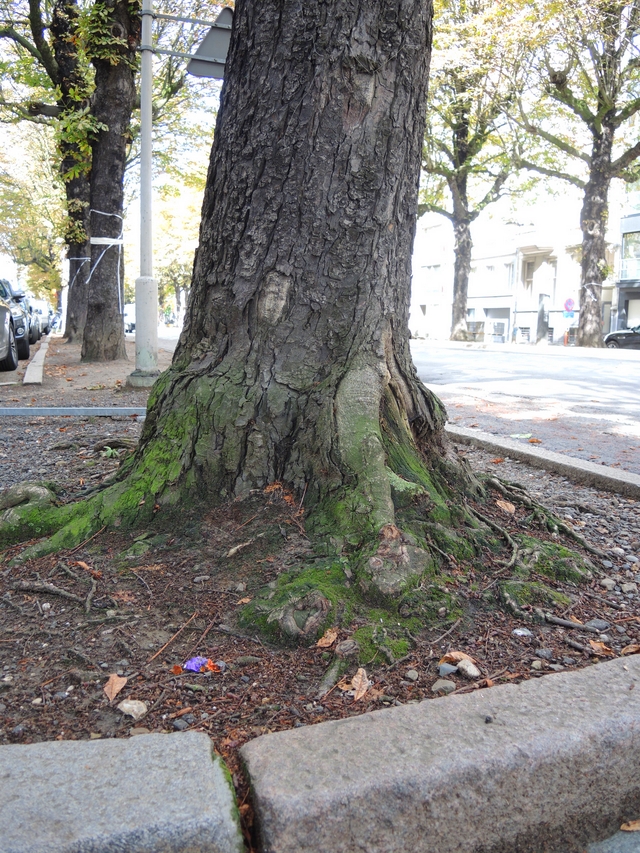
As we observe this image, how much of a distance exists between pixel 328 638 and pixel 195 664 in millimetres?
415

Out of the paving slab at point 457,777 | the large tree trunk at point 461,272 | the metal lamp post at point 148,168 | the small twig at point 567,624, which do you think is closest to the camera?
the paving slab at point 457,777

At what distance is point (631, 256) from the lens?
42156 millimetres

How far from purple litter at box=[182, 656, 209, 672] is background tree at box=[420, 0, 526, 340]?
23.9m

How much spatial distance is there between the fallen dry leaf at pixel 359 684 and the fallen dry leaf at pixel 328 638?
137 millimetres

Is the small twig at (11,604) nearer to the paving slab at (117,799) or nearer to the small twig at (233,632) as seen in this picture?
the small twig at (233,632)

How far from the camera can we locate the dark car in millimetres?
33500

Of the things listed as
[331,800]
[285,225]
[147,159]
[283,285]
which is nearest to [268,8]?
[285,225]

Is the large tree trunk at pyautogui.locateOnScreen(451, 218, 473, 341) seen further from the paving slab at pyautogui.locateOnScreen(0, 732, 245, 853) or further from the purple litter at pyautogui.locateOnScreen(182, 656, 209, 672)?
the paving slab at pyautogui.locateOnScreen(0, 732, 245, 853)

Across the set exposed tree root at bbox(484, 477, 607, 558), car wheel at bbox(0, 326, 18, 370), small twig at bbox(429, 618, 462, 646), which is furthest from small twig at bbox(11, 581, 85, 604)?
car wheel at bbox(0, 326, 18, 370)

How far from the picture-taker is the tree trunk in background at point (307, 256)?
2.80 meters

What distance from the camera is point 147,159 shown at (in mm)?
9086

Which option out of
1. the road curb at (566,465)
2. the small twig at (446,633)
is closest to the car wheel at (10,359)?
the road curb at (566,465)

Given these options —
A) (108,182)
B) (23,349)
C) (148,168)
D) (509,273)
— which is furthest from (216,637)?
(509,273)

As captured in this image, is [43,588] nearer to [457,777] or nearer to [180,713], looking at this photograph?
[180,713]
